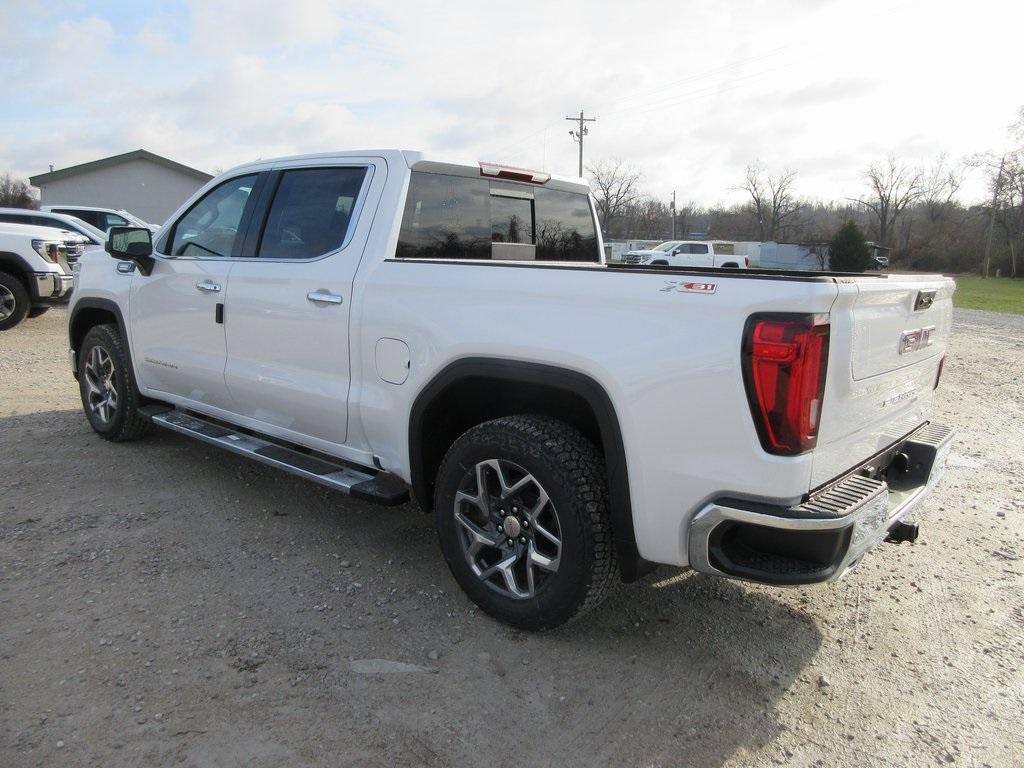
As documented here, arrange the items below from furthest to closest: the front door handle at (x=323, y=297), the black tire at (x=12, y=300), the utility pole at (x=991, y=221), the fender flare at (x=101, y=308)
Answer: the utility pole at (x=991, y=221) < the black tire at (x=12, y=300) < the fender flare at (x=101, y=308) < the front door handle at (x=323, y=297)

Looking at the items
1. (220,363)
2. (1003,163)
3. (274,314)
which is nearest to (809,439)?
(274,314)

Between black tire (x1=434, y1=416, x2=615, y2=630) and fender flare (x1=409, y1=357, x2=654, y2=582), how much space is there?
0.25ft

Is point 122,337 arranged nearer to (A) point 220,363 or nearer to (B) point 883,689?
(A) point 220,363

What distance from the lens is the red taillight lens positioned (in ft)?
7.59

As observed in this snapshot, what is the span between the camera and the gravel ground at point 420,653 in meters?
2.48

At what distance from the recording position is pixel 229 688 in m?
2.71

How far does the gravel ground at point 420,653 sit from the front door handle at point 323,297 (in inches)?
50.5

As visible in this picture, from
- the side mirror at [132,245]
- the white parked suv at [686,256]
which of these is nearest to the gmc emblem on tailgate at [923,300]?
the side mirror at [132,245]

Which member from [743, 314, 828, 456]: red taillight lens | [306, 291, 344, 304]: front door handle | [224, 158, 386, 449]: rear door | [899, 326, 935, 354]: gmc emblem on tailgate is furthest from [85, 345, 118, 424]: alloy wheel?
[899, 326, 935, 354]: gmc emblem on tailgate

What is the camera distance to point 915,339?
2.96 meters

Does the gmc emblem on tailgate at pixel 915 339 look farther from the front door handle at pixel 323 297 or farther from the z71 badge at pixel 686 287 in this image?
the front door handle at pixel 323 297

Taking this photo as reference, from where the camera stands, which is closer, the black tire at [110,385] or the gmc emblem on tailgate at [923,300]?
the gmc emblem on tailgate at [923,300]

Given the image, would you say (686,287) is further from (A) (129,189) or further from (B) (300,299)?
(A) (129,189)

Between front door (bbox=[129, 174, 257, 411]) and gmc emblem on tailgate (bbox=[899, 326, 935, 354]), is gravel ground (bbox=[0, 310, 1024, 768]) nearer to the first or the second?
front door (bbox=[129, 174, 257, 411])
